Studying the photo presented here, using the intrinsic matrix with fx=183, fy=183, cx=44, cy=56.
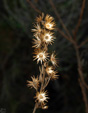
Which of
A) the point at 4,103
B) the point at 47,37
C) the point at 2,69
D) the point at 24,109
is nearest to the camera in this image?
the point at 47,37

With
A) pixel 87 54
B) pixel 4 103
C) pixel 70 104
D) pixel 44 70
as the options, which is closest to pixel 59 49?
pixel 87 54

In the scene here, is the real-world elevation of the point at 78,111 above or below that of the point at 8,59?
below

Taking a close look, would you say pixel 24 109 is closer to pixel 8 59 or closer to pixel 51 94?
pixel 51 94

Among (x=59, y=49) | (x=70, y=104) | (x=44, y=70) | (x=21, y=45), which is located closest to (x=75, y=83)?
(x=70, y=104)

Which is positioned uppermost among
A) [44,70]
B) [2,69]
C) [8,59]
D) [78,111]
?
[8,59]

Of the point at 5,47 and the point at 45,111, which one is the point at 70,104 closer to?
the point at 45,111

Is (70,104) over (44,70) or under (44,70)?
over

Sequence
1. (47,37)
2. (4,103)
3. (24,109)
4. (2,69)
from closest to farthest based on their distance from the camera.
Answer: (47,37) → (4,103) → (24,109) → (2,69)

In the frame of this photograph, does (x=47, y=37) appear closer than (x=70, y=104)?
Yes

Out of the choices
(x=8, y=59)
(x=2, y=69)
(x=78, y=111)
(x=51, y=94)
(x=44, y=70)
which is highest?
(x=8, y=59)

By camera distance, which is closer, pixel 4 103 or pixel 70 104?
pixel 4 103
